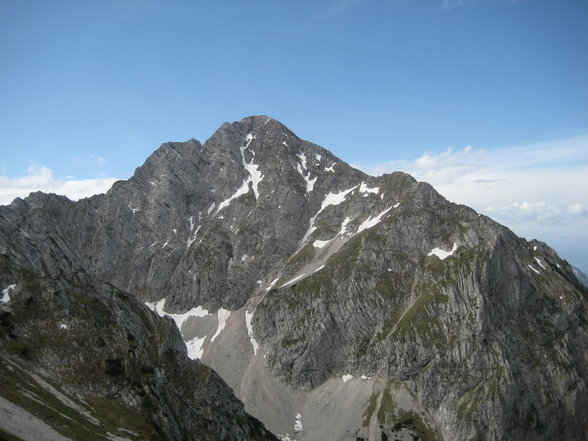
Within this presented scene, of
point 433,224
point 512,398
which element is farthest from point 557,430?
point 433,224

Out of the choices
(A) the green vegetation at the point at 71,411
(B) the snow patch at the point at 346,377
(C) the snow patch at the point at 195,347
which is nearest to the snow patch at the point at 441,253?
(B) the snow patch at the point at 346,377

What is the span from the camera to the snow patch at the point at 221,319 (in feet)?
607

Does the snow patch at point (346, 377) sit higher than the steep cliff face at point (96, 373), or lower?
lower

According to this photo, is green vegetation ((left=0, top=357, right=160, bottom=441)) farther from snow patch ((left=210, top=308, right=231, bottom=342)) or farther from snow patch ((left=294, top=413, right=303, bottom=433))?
snow patch ((left=210, top=308, right=231, bottom=342))

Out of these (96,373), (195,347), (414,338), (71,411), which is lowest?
(195,347)

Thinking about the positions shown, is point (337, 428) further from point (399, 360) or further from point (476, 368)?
point (476, 368)

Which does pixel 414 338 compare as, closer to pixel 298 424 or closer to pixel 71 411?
pixel 298 424

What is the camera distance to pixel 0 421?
43219 millimetres

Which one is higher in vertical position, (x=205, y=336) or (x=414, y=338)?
(x=205, y=336)

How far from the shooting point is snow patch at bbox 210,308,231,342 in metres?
185

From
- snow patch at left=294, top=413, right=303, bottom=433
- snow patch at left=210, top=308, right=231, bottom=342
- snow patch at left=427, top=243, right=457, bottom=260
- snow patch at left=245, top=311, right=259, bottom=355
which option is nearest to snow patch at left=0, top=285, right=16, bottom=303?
snow patch at left=294, top=413, right=303, bottom=433

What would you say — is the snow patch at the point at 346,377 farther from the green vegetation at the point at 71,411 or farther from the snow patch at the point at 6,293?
the snow patch at the point at 6,293

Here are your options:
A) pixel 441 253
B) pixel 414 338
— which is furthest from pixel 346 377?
pixel 441 253

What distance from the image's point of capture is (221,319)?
192m
